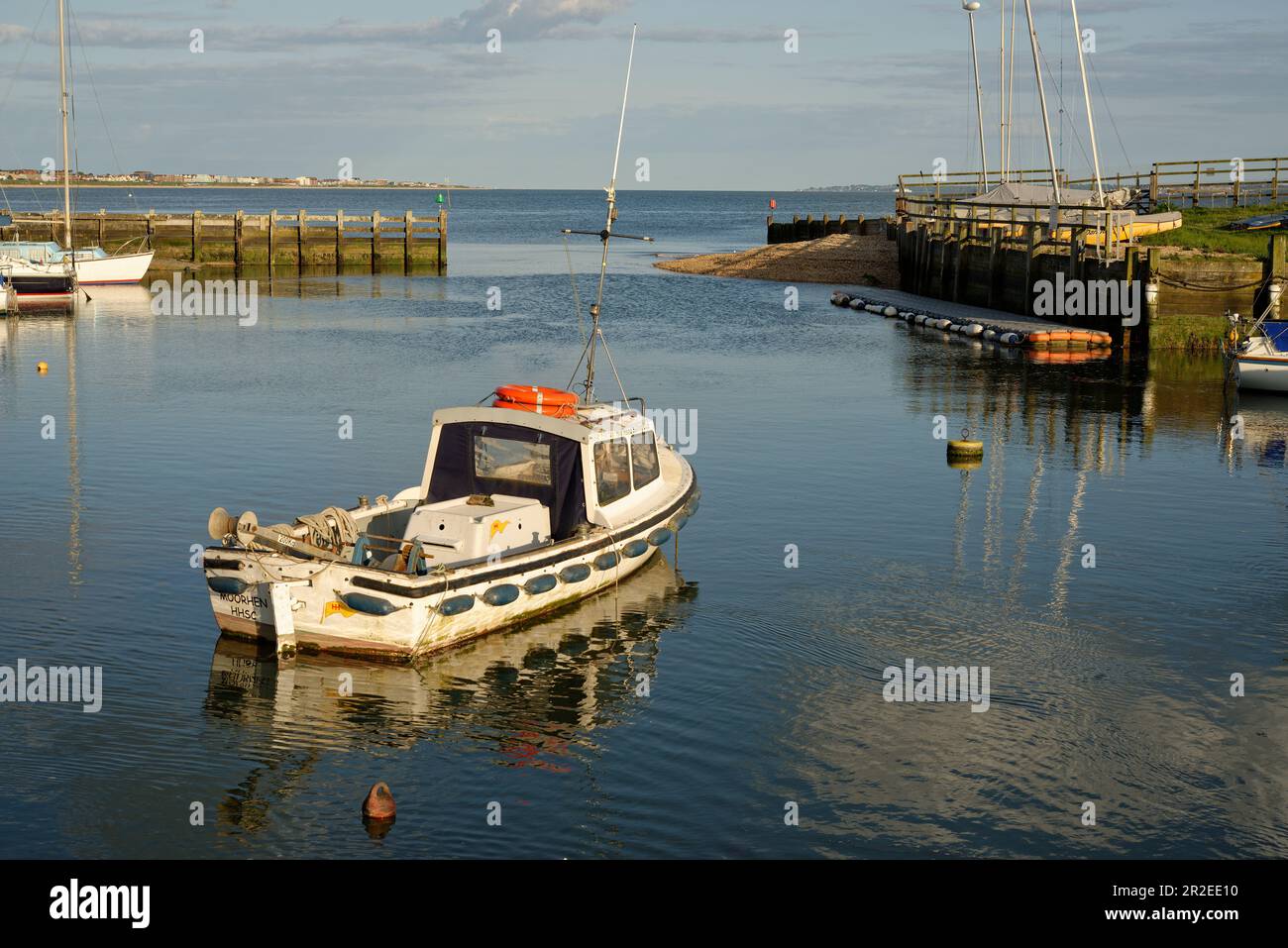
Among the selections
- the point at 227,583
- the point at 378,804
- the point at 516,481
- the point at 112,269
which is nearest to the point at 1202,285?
the point at 516,481

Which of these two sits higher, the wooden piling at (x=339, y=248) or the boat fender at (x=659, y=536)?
the wooden piling at (x=339, y=248)

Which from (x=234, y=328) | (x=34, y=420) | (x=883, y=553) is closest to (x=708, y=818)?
(x=883, y=553)

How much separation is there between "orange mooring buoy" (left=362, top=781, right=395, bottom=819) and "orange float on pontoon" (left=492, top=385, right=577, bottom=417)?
7.64m

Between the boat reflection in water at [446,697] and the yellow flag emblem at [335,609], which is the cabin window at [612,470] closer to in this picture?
the boat reflection in water at [446,697]

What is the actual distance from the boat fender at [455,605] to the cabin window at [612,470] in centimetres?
311

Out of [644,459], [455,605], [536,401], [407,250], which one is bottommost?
[455,605]

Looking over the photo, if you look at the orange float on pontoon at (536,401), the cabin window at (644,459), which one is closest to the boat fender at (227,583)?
the orange float on pontoon at (536,401)

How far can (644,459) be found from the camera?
65.5 ft

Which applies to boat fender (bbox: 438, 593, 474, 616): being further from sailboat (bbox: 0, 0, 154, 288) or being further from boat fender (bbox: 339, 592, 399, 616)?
sailboat (bbox: 0, 0, 154, 288)

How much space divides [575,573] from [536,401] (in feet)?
8.52

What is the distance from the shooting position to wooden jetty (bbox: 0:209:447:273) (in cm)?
7181

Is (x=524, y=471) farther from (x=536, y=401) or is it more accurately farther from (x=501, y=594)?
(x=501, y=594)

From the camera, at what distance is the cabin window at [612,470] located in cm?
1864

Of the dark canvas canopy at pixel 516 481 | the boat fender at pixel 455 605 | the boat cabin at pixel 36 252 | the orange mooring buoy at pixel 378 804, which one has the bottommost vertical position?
the orange mooring buoy at pixel 378 804
